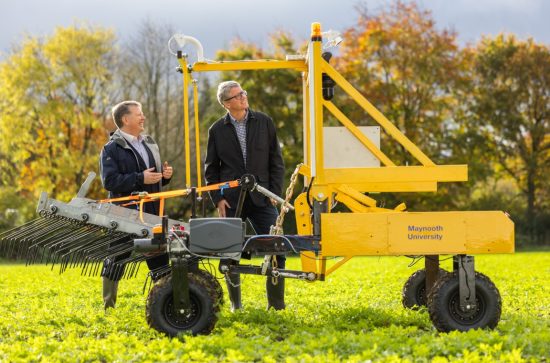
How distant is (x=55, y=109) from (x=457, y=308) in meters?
34.1

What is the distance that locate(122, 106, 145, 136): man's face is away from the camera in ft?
28.3

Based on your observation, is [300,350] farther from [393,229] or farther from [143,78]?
[143,78]

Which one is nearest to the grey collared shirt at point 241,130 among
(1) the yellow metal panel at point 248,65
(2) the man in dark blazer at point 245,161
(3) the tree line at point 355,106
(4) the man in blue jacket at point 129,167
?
(2) the man in dark blazer at point 245,161

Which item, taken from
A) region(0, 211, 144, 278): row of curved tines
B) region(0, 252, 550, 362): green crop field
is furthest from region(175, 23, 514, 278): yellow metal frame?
region(0, 211, 144, 278): row of curved tines

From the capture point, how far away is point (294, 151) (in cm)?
3525

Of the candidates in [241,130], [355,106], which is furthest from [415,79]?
[241,130]

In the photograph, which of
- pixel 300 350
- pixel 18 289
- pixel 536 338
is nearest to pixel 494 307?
pixel 536 338

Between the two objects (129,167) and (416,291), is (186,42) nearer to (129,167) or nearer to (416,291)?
(129,167)

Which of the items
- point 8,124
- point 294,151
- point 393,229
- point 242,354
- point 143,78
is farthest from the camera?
point 143,78

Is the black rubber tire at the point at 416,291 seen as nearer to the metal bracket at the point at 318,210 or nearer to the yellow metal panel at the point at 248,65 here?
the metal bracket at the point at 318,210

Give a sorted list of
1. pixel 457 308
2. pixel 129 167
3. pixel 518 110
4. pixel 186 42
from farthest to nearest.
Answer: pixel 518 110, pixel 129 167, pixel 186 42, pixel 457 308

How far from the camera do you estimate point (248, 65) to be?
295 inches

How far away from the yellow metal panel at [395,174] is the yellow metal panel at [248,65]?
3.88 feet

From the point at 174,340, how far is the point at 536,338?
8.87ft
